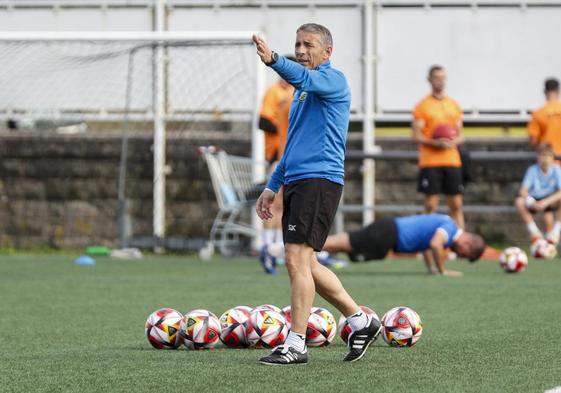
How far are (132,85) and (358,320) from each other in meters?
13.9

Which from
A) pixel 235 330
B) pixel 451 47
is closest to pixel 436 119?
pixel 451 47

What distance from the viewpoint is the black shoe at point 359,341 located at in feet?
22.6

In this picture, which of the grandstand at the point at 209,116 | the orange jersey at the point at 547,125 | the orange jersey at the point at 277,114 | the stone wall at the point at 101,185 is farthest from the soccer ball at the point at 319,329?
the stone wall at the point at 101,185

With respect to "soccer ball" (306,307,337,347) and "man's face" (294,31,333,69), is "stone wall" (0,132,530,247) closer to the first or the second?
"soccer ball" (306,307,337,347)

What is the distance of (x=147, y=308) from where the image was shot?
34.5ft

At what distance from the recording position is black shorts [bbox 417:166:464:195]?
16750mm

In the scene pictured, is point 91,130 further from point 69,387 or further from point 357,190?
point 69,387

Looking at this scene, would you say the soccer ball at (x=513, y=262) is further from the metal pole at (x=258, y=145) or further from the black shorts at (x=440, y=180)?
the metal pole at (x=258, y=145)

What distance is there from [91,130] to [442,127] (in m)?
6.79

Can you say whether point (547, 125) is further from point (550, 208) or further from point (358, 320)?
point (358, 320)

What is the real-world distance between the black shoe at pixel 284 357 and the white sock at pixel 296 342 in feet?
0.07

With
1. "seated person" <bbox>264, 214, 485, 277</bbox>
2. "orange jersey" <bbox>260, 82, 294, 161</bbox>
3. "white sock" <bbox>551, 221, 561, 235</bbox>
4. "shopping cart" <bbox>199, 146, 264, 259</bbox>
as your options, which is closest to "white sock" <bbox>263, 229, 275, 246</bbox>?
"orange jersey" <bbox>260, 82, 294, 161</bbox>

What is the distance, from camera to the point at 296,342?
6805mm

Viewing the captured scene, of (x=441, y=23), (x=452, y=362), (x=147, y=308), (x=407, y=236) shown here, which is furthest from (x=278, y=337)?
(x=441, y=23)
